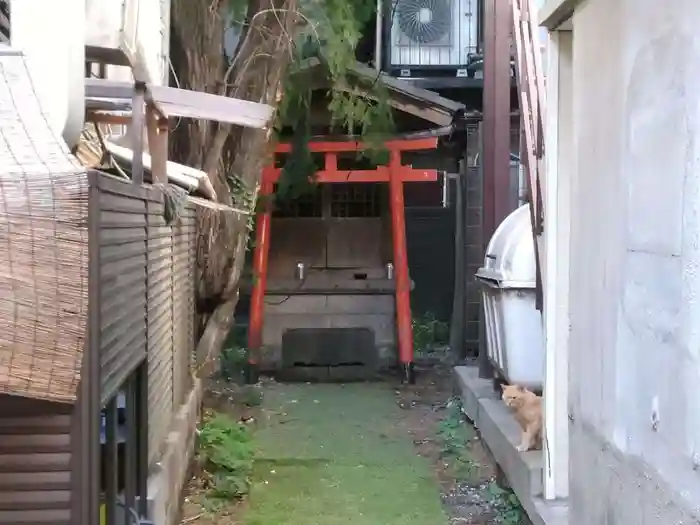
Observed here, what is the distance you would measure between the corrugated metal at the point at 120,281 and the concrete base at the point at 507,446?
2.82 meters

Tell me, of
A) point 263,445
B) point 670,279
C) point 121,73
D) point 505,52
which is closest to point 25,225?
point 670,279

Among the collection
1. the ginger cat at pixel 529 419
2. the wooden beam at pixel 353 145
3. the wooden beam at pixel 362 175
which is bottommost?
the ginger cat at pixel 529 419

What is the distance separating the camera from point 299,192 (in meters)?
12.0

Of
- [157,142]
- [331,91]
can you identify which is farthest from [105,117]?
[331,91]

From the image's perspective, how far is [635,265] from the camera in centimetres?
331

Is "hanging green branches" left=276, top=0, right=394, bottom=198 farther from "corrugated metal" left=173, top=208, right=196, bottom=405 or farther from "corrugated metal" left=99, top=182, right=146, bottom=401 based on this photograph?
"corrugated metal" left=99, top=182, right=146, bottom=401

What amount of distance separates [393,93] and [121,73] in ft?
20.0

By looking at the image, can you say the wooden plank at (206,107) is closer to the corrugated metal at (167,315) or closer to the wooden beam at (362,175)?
the corrugated metal at (167,315)

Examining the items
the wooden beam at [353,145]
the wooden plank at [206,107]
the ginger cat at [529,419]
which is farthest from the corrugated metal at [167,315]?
the wooden beam at [353,145]

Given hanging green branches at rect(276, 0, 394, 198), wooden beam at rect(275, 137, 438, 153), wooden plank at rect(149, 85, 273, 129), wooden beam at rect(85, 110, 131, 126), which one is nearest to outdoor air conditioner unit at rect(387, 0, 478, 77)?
hanging green branches at rect(276, 0, 394, 198)

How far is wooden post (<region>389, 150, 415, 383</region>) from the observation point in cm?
1175

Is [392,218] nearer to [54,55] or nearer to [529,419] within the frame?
[529,419]

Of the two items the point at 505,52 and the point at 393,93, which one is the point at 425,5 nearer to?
the point at 393,93

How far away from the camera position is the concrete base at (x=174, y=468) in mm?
4840
